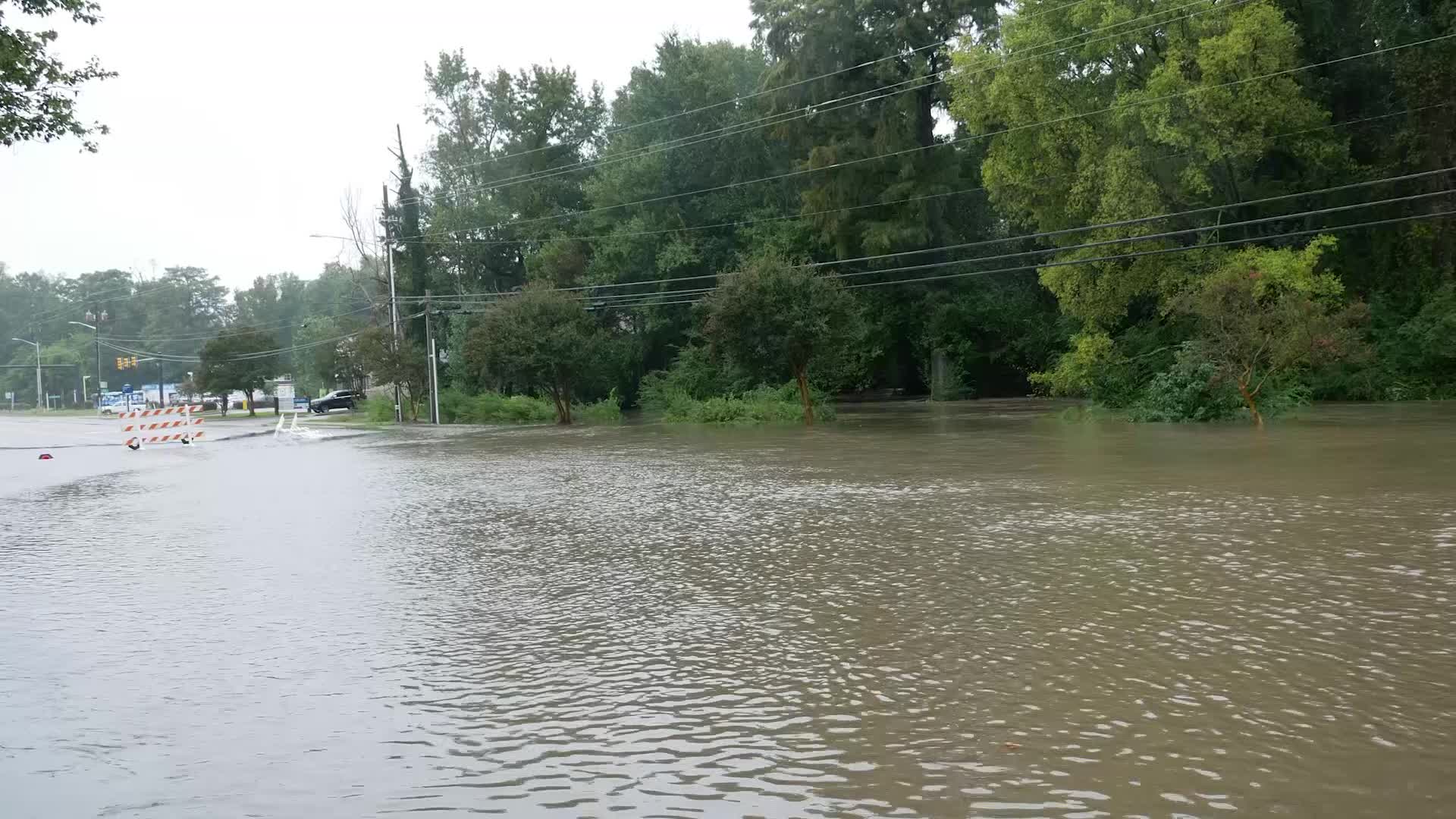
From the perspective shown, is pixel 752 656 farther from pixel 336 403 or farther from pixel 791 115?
pixel 336 403

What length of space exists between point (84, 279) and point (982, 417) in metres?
140

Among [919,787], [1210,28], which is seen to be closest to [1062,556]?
→ [919,787]

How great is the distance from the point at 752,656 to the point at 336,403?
8272 centimetres

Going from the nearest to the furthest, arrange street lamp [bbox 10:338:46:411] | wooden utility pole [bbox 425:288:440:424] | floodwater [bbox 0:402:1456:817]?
floodwater [bbox 0:402:1456:817] → wooden utility pole [bbox 425:288:440:424] → street lamp [bbox 10:338:46:411]

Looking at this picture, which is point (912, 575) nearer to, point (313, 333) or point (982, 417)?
point (982, 417)

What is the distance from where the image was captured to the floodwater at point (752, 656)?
4664 mm

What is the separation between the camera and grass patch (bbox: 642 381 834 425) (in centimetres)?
4250

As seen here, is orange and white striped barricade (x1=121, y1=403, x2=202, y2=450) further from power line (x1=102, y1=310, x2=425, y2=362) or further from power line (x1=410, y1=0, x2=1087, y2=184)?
power line (x1=410, y1=0, x2=1087, y2=184)

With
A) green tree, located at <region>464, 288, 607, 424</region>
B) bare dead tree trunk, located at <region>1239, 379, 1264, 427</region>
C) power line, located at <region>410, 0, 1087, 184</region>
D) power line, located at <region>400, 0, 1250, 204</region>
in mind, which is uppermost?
power line, located at <region>410, 0, 1087, 184</region>

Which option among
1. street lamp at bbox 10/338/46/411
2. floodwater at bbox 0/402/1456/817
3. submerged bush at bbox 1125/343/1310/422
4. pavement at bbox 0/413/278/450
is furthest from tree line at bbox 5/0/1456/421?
street lamp at bbox 10/338/46/411

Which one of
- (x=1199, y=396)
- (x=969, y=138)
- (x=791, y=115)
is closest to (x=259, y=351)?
(x=791, y=115)

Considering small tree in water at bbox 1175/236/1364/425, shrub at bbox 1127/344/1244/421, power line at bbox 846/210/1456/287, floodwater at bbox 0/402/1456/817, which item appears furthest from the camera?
power line at bbox 846/210/1456/287

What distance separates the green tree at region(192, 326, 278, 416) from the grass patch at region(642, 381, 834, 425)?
45.0 m

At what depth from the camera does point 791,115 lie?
173 ft
